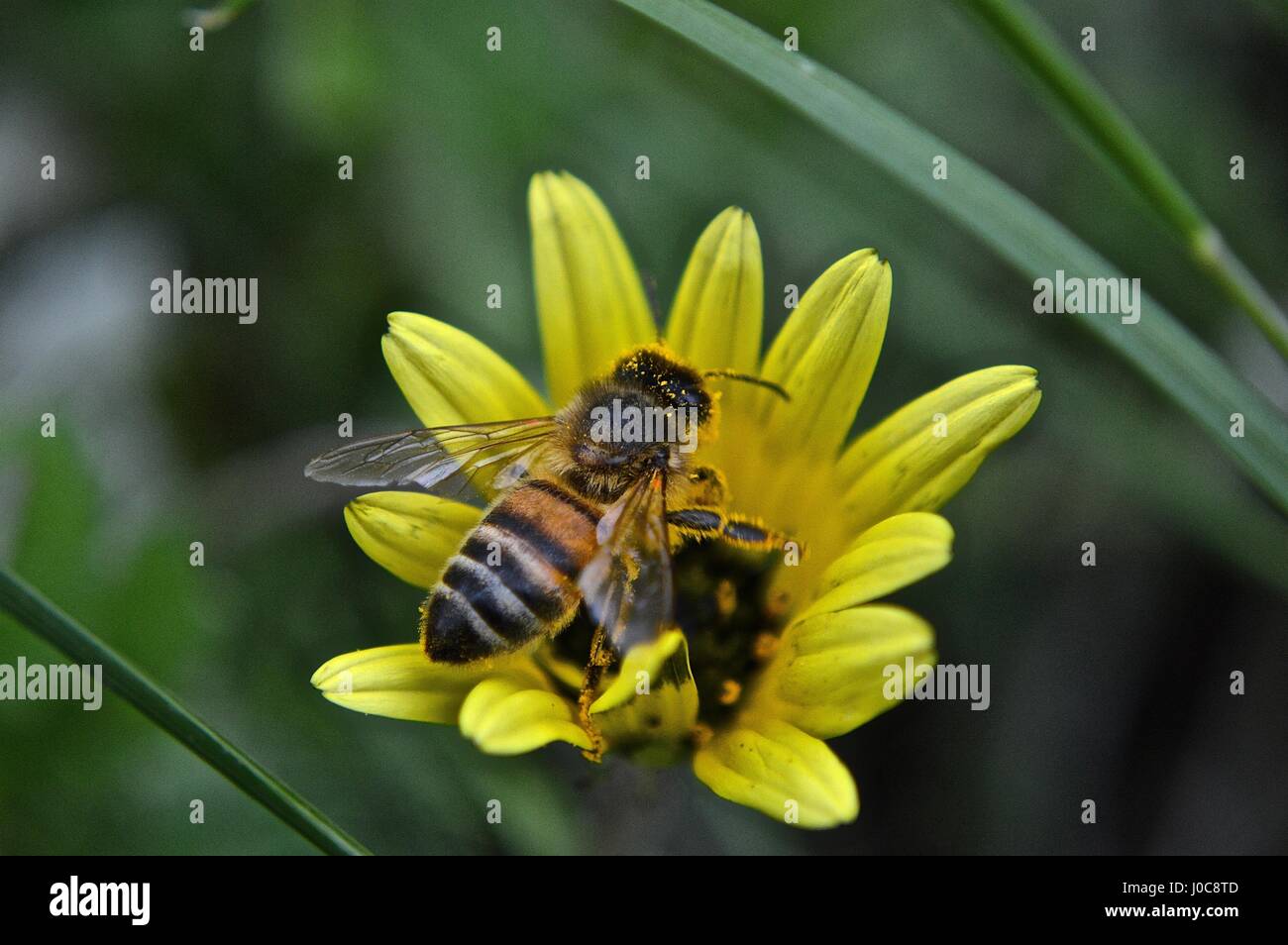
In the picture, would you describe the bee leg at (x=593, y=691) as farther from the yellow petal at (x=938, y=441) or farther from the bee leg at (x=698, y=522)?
the yellow petal at (x=938, y=441)

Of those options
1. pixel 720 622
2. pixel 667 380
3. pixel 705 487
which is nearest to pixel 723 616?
pixel 720 622

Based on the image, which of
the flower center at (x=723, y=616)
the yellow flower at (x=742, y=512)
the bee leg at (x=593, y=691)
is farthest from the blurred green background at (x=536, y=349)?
the bee leg at (x=593, y=691)

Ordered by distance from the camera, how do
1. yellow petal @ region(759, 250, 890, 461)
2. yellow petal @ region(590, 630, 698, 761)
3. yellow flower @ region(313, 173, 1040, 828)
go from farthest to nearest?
1. yellow petal @ region(759, 250, 890, 461)
2. yellow petal @ region(590, 630, 698, 761)
3. yellow flower @ region(313, 173, 1040, 828)

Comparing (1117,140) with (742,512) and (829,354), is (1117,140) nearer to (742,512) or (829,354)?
(829,354)

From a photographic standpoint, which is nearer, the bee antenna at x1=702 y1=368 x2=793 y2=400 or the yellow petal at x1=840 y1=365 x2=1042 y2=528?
the yellow petal at x1=840 y1=365 x2=1042 y2=528

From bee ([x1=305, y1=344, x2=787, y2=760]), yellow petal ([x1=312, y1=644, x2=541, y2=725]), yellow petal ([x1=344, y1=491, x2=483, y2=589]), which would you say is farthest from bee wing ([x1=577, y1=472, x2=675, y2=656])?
yellow petal ([x1=344, y1=491, x2=483, y2=589])

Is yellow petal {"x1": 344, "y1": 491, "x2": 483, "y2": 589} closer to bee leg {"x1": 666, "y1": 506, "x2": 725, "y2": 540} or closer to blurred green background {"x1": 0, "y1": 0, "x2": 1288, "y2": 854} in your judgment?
bee leg {"x1": 666, "y1": 506, "x2": 725, "y2": 540}
